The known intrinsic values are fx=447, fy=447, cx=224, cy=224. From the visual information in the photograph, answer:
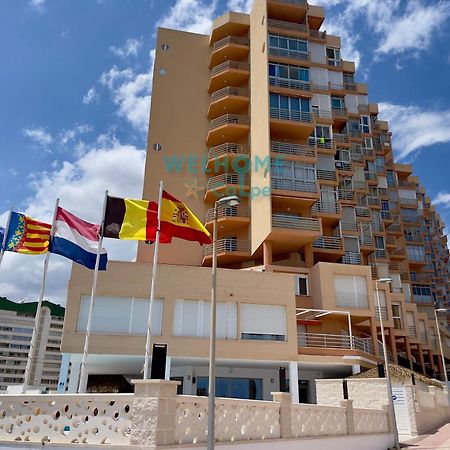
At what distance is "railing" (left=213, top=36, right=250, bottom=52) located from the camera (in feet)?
157

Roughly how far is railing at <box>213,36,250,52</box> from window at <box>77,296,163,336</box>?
106 ft

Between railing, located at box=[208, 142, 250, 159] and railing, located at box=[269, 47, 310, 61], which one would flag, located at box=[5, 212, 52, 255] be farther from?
railing, located at box=[269, 47, 310, 61]

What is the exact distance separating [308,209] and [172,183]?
43.8 ft

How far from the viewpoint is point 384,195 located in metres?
64.3

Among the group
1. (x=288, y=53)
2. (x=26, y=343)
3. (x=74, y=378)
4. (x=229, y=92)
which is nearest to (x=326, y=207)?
(x=288, y=53)

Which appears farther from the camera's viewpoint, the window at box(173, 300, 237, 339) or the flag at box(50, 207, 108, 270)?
the window at box(173, 300, 237, 339)

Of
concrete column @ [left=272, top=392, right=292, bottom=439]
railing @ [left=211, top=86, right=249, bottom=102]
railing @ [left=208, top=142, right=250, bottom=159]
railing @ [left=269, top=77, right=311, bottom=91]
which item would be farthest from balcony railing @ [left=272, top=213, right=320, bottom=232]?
concrete column @ [left=272, top=392, right=292, bottom=439]

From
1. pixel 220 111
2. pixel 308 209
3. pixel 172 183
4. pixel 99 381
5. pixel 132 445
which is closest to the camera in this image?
pixel 132 445

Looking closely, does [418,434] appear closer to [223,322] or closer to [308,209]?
[223,322]

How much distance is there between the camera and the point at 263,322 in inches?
1110

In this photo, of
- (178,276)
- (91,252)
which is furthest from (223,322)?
(91,252)

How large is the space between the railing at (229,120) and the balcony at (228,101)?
1553 millimetres

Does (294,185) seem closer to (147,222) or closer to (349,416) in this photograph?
(147,222)

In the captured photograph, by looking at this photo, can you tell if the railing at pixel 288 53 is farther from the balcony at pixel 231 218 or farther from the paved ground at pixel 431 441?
the paved ground at pixel 431 441
